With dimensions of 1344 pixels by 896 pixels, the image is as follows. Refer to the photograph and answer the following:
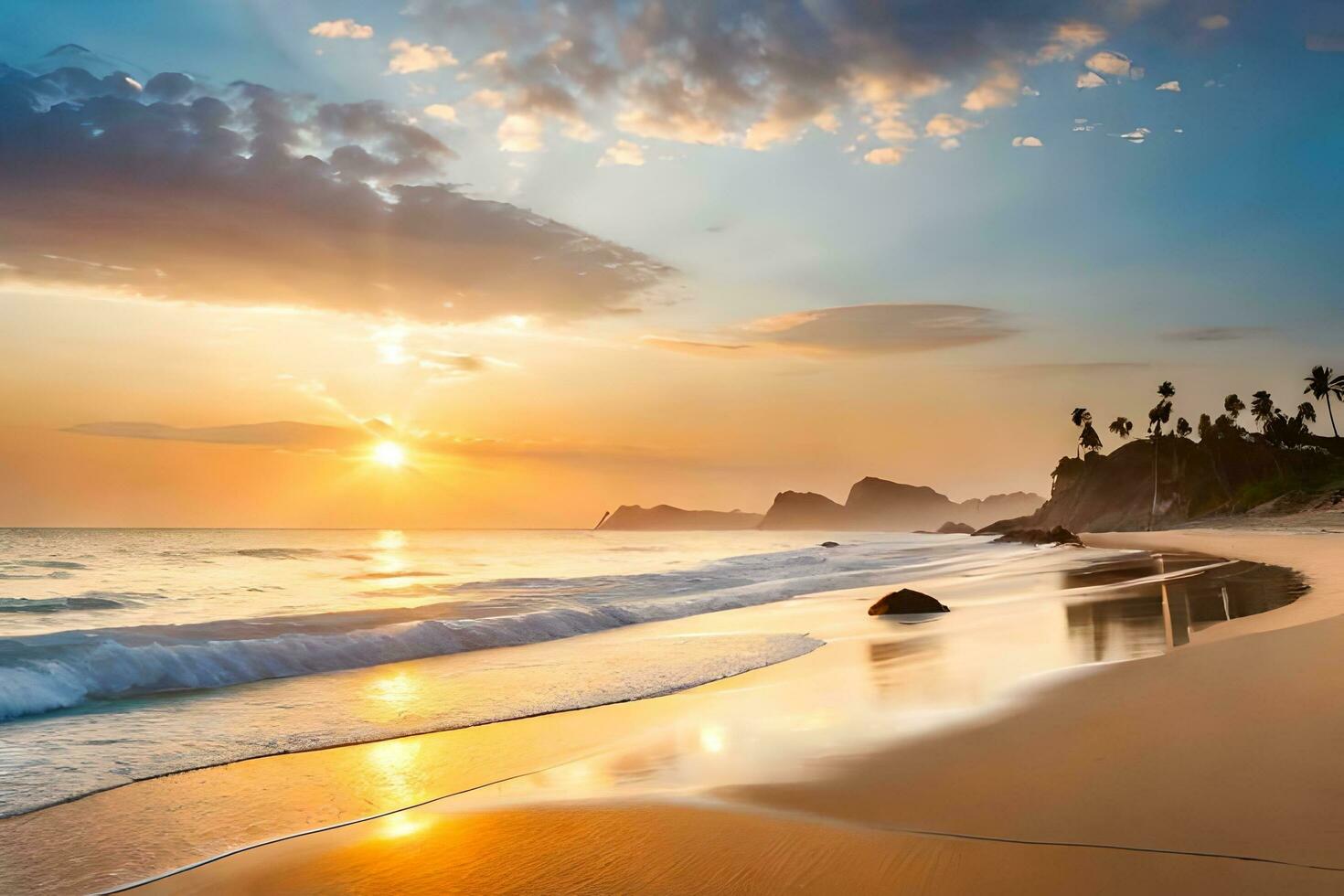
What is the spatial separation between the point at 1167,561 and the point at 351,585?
35390 millimetres

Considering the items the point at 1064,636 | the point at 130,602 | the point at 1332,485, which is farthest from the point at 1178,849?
the point at 1332,485

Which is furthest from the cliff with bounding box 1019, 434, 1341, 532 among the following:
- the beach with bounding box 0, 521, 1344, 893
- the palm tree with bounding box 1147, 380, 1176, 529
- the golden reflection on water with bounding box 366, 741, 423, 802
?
the golden reflection on water with bounding box 366, 741, 423, 802

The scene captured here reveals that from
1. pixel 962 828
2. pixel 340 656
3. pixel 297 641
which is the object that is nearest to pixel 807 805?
pixel 962 828

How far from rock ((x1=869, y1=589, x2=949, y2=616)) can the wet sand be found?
12011 mm

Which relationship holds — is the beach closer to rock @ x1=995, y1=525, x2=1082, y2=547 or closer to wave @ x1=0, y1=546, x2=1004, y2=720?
wave @ x1=0, y1=546, x2=1004, y2=720

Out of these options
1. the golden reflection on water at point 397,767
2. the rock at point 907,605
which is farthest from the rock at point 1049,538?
the golden reflection on water at point 397,767

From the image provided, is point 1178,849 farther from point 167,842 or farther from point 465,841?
point 167,842

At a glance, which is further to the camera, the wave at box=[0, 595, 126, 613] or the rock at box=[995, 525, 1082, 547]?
the rock at box=[995, 525, 1082, 547]

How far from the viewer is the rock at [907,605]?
62.5ft

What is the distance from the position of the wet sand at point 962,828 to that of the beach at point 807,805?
20 millimetres

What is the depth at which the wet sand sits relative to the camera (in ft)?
13.3

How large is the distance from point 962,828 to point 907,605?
49.3ft

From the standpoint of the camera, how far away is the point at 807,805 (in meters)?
5.43

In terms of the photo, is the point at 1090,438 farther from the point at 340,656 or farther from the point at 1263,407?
the point at 340,656
